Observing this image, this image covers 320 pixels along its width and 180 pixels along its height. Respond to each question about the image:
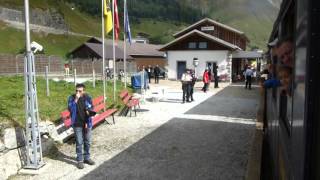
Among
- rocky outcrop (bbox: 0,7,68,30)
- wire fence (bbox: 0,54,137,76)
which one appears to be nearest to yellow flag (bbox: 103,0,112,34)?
wire fence (bbox: 0,54,137,76)

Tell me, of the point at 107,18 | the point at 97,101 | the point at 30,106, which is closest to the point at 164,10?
the point at 107,18

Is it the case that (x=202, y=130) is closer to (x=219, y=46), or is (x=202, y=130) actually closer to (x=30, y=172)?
(x=30, y=172)

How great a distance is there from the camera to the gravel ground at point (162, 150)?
A: 783cm

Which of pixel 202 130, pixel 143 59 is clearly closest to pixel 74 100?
pixel 202 130

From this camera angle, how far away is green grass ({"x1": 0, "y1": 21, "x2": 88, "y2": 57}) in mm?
70500

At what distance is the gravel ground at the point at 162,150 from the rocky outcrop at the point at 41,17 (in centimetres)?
7292

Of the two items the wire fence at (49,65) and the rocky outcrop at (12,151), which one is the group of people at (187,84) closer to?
the rocky outcrop at (12,151)

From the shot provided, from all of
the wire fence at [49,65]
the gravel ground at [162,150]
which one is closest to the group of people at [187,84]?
the gravel ground at [162,150]

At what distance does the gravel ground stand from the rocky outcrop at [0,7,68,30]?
72.9m

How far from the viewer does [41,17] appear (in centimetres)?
9438

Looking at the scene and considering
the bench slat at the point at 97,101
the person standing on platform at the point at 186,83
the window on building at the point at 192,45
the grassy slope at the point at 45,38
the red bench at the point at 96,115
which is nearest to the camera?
the red bench at the point at 96,115

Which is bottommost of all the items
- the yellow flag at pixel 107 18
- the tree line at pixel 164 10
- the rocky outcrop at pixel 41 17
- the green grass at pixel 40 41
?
the yellow flag at pixel 107 18

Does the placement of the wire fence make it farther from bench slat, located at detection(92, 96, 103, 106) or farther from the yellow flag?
bench slat, located at detection(92, 96, 103, 106)

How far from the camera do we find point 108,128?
12391 millimetres
